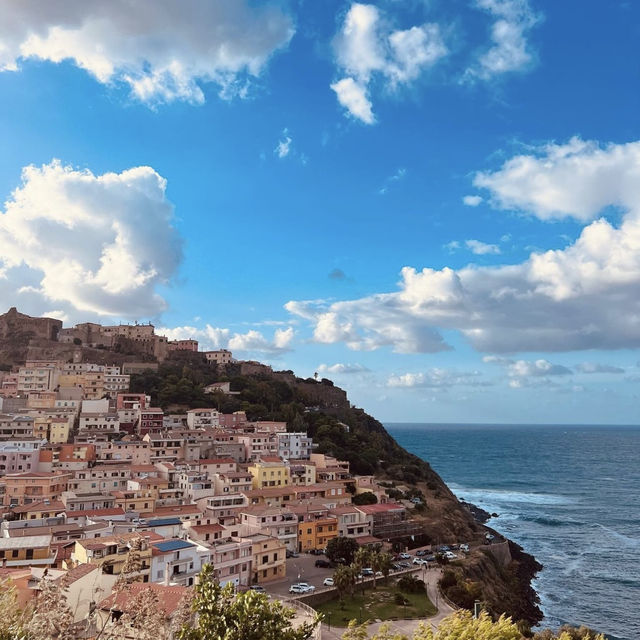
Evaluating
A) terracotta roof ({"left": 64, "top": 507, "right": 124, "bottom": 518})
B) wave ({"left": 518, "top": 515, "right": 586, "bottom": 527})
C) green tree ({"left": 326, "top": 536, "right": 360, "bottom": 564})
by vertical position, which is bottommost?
wave ({"left": 518, "top": 515, "right": 586, "bottom": 527})

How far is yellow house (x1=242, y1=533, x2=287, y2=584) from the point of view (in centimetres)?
4038

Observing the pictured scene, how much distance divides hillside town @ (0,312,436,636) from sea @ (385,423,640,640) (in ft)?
50.5

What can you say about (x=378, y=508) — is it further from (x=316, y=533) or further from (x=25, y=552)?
(x=25, y=552)

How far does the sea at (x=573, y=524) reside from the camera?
159 feet

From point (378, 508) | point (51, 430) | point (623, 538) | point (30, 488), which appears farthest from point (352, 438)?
point (30, 488)

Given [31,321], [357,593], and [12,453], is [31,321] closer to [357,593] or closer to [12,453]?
[12,453]

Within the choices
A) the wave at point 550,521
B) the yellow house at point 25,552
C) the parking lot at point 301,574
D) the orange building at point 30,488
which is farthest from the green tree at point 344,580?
the wave at point 550,521

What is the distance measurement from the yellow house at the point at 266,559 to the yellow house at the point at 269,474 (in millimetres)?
16903

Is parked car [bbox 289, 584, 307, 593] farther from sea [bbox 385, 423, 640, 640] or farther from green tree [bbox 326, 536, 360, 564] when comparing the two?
sea [bbox 385, 423, 640, 640]

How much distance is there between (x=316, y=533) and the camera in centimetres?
5038

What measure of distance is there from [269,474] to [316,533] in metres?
10.9

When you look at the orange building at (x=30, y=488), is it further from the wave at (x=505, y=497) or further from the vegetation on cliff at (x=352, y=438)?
the wave at (x=505, y=497)

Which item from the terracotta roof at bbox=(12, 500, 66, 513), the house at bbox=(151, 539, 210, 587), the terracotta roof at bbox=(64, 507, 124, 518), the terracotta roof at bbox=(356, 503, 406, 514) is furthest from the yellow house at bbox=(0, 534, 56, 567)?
the terracotta roof at bbox=(356, 503, 406, 514)

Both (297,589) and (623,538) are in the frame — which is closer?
(297,589)
